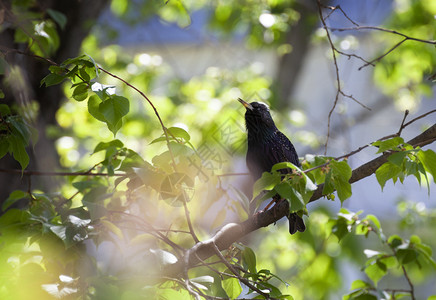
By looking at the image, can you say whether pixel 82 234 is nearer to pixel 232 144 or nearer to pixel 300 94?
pixel 232 144

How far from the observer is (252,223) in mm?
1917

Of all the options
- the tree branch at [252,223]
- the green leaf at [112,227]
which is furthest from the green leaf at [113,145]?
the tree branch at [252,223]

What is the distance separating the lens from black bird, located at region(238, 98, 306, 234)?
112 inches

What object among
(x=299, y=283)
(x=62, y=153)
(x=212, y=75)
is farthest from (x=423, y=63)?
(x=62, y=153)

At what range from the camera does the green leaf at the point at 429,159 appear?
66.7 inches

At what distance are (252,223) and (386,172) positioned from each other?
54 cm

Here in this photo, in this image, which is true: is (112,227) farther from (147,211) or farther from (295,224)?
(295,224)

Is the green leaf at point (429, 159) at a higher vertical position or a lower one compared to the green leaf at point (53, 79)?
lower

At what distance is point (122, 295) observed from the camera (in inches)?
56.4

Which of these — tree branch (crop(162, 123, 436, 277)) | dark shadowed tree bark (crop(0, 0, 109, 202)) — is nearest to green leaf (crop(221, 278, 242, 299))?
tree branch (crop(162, 123, 436, 277))

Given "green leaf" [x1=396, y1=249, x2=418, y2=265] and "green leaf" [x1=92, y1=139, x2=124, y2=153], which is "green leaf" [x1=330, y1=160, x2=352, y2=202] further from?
"green leaf" [x1=92, y1=139, x2=124, y2=153]

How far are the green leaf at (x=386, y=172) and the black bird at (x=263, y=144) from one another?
40.0 inches

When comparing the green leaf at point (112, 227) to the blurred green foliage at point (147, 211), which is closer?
the blurred green foliage at point (147, 211)

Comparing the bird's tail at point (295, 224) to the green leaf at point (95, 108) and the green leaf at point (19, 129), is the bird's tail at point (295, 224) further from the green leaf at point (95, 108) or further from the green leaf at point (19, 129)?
the green leaf at point (19, 129)
